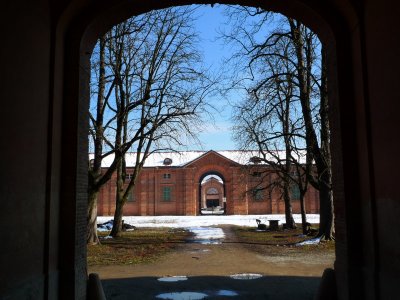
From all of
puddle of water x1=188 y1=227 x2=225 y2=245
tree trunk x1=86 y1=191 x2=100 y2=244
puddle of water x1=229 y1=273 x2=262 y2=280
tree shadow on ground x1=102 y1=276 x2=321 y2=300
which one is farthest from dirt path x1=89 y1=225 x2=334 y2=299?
tree trunk x1=86 y1=191 x2=100 y2=244

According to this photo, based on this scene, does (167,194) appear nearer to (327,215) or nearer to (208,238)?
(208,238)

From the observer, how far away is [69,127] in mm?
6996

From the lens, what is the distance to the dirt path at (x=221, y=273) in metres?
8.98

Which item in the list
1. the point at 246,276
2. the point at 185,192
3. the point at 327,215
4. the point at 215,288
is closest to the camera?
the point at 215,288

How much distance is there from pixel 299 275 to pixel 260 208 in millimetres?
44087

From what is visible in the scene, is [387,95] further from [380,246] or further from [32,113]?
[32,113]

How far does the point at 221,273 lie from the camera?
1135 centimetres

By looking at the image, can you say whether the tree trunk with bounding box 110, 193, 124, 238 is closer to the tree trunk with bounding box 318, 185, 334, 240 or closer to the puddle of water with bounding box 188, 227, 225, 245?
the puddle of water with bounding box 188, 227, 225, 245

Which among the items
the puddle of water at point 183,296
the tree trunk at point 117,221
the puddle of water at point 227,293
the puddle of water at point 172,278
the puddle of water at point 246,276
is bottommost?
the puddle of water at point 246,276

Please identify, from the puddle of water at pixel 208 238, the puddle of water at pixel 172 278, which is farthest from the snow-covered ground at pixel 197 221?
the puddle of water at pixel 172 278

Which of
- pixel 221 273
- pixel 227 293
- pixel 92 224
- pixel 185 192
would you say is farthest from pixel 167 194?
pixel 227 293

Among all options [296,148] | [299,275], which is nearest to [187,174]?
[296,148]

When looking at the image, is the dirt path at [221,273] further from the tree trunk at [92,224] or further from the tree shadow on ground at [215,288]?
the tree trunk at [92,224]

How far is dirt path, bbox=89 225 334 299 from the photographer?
898cm
